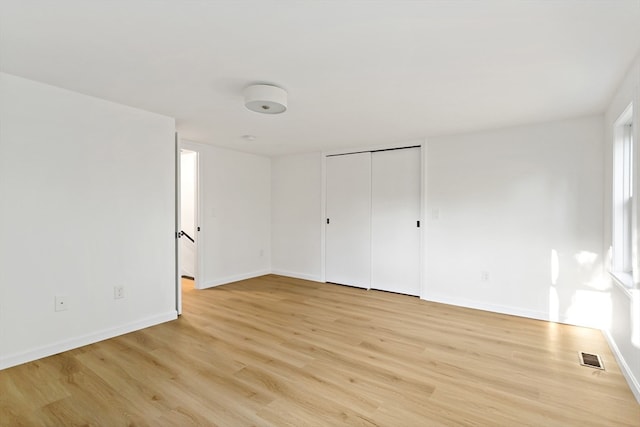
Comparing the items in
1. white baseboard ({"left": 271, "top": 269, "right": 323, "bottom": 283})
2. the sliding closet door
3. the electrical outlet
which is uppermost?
the sliding closet door

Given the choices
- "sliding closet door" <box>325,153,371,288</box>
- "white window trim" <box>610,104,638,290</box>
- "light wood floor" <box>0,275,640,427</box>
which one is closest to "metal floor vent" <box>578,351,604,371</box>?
"light wood floor" <box>0,275,640,427</box>

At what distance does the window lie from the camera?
2625 mm

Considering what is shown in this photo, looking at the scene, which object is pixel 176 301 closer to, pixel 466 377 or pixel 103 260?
pixel 103 260

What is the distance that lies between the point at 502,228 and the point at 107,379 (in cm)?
412

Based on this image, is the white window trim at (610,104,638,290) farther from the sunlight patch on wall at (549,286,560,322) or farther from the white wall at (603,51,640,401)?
the sunlight patch on wall at (549,286,560,322)

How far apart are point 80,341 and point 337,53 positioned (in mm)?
3154

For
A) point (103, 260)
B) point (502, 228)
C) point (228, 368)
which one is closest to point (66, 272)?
point (103, 260)

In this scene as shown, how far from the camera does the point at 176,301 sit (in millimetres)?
3541

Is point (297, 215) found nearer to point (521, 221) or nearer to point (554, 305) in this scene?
point (521, 221)

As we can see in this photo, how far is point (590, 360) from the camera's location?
8.28 ft

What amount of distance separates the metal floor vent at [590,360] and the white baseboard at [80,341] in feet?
12.7

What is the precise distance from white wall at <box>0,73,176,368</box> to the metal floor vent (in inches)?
153

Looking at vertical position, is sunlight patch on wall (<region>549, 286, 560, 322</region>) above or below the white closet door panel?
below

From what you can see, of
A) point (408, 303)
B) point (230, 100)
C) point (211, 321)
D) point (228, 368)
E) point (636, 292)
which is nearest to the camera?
point (636, 292)
